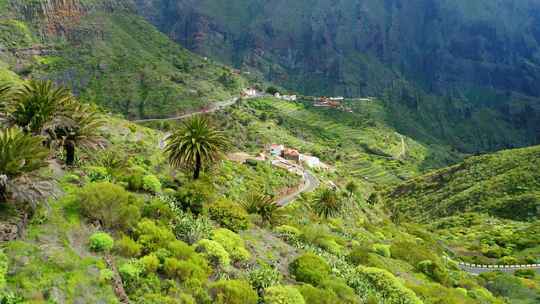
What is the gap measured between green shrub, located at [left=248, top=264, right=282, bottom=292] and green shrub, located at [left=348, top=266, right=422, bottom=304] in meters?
6.42

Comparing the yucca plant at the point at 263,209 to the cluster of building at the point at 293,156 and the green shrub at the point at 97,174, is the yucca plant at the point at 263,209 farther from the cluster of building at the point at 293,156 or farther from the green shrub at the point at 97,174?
the cluster of building at the point at 293,156

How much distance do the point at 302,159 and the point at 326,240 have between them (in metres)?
81.4

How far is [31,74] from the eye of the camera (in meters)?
145

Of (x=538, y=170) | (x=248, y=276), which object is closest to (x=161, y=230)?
(x=248, y=276)

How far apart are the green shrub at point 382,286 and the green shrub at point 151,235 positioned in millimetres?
12220

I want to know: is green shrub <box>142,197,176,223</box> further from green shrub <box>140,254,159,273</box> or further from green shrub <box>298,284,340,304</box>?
green shrub <box>298,284,340,304</box>

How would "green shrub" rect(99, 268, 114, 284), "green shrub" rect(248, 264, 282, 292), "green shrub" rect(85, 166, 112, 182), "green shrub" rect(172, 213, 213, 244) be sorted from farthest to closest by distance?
"green shrub" rect(85, 166, 112, 182)
"green shrub" rect(172, 213, 213, 244)
"green shrub" rect(248, 264, 282, 292)
"green shrub" rect(99, 268, 114, 284)

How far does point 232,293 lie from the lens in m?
19.0

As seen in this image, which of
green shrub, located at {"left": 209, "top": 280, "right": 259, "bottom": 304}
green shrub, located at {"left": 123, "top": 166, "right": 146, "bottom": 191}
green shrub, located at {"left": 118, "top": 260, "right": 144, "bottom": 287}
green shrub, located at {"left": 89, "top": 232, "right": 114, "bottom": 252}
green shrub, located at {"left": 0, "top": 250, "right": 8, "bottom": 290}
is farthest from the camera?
green shrub, located at {"left": 123, "top": 166, "right": 146, "bottom": 191}

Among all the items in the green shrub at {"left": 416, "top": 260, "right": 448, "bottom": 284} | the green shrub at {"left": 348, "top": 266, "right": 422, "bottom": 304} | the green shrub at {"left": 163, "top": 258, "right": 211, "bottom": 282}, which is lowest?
the green shrub at {"left": 416, "top": 260, "right": 448, "bottom": 284}

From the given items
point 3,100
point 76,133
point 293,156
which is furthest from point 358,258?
point 293,156

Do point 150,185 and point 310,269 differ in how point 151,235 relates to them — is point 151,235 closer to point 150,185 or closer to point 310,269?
point 150,185

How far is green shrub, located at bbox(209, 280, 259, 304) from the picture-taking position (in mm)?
18703

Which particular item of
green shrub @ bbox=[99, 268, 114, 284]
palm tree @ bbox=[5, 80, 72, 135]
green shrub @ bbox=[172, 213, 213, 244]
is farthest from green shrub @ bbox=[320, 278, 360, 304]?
palm tree @ bbox=[5, 80, 72, 135]
